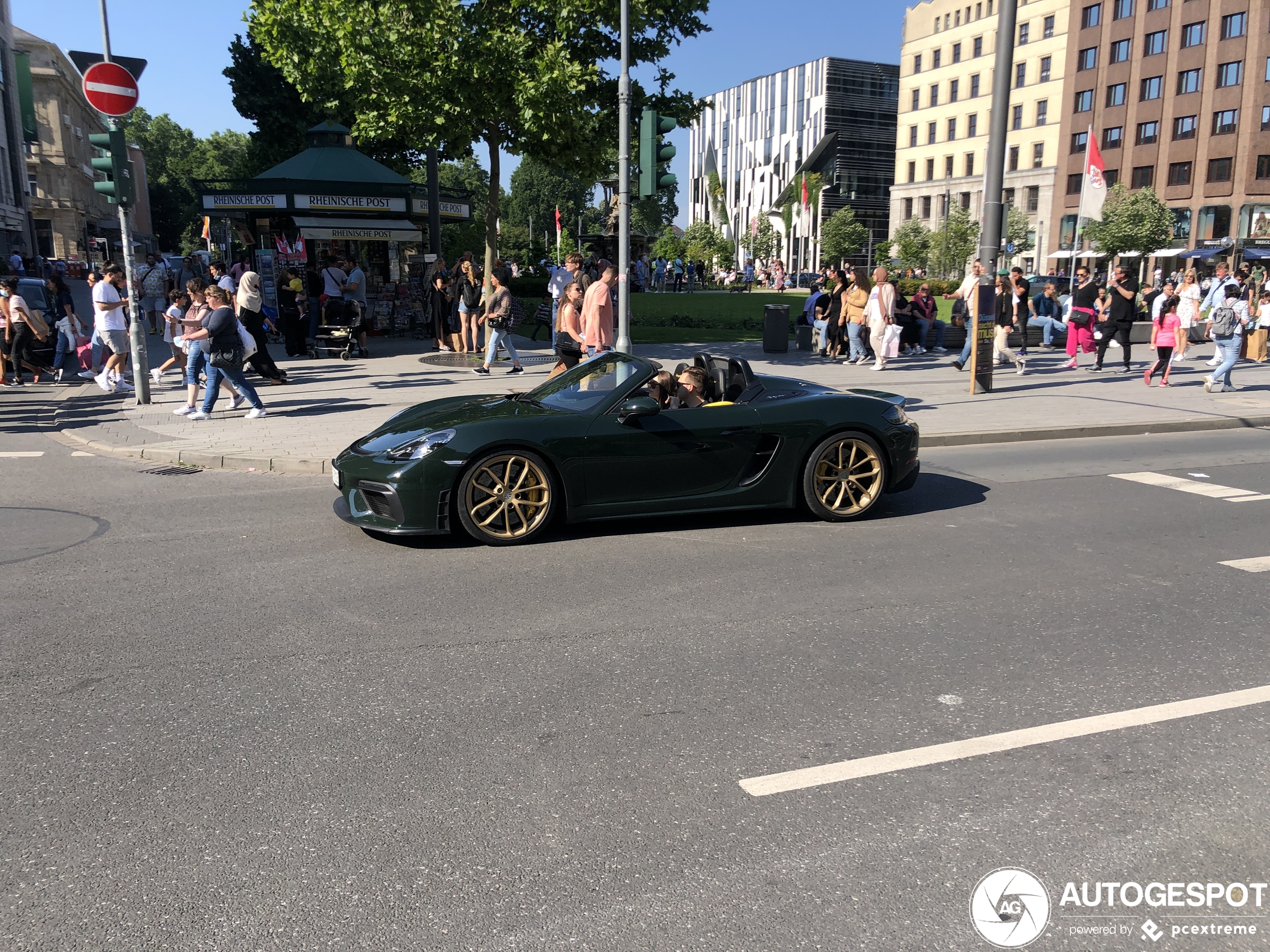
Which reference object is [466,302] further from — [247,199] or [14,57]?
[14,57]

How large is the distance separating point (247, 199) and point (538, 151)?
709cm

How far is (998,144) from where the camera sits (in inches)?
586

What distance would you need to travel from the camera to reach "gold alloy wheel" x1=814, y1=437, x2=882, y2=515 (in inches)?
294

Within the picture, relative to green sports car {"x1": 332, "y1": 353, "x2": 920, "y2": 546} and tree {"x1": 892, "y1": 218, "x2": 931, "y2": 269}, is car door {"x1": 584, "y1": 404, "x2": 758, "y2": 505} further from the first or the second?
tree {"x1": 892, "y1": 218, "x2": 931, "y2": 269}

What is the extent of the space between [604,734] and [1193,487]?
714 cm

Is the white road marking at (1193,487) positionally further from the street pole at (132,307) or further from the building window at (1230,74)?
the building window at (1230,74)

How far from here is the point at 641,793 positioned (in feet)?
11.6

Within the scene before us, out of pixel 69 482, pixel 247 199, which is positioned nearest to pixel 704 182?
pixel 247 199

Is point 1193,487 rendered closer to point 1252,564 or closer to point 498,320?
point 1252,564

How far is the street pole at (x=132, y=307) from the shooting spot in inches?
490

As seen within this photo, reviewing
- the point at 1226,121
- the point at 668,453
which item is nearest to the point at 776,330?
the point at 668,453

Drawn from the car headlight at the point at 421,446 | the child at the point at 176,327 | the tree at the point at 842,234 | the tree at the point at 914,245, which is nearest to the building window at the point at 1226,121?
the tree at the point at 914,245

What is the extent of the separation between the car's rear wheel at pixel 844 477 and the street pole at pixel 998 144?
8030mm

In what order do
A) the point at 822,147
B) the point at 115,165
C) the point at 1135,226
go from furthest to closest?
the point at 822,147 → the point at 1135,226 → the point at 115,165
